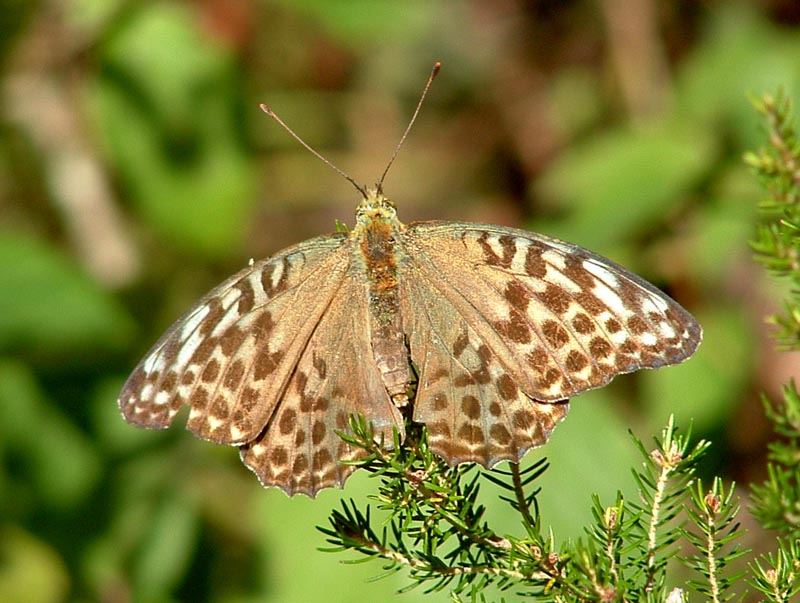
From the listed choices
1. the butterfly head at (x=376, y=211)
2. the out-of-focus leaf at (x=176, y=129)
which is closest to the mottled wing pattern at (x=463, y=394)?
the butterfly head at (x=376, y=211)

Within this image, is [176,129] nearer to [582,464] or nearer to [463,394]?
[582,464]

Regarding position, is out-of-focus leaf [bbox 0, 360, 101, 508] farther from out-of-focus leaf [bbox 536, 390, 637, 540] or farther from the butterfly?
out-of-focus leaf [bbox 536, 390, 637, 540]

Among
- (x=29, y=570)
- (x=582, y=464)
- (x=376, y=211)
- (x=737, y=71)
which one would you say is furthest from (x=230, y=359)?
(x=737, y=71)

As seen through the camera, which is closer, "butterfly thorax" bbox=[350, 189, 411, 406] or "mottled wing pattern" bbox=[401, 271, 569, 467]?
"mottled wing pattern" bbox=[401, 271, 569, 467]

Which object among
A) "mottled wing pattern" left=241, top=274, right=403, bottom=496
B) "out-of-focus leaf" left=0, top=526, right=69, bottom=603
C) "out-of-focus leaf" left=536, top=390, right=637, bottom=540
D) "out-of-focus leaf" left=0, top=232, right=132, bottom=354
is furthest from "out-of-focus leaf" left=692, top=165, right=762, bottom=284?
"out-of-focus leaf" left=0, top=526, right=69, bottom=603

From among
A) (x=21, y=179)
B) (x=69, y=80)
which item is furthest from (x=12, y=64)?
(x=21, y=179)

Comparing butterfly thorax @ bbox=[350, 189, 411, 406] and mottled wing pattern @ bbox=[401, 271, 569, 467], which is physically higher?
butterfly thorax @ bbox=[350, 189, 411, 406]

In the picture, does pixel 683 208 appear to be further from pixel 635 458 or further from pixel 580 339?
pixel 580 339
